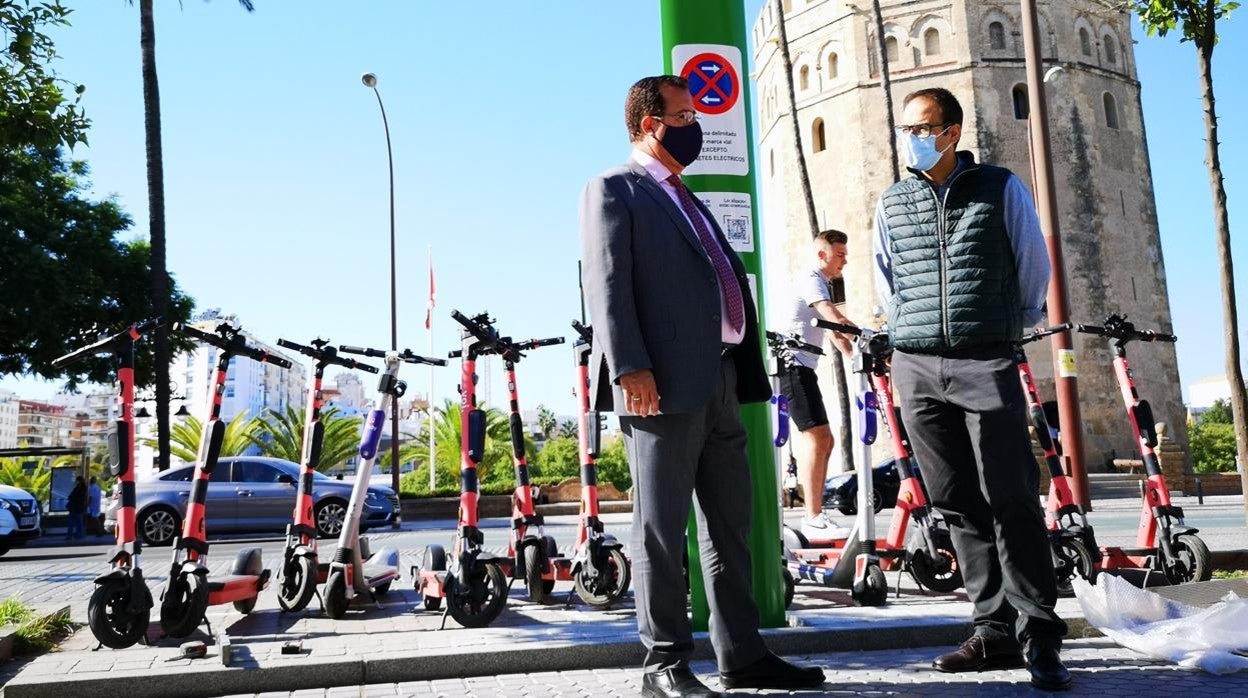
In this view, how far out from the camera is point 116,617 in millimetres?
4973

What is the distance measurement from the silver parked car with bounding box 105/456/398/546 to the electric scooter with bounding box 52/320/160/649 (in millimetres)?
12724

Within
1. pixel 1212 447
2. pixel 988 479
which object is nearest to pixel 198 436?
pixel 1212 447

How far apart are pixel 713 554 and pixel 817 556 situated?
2.99m

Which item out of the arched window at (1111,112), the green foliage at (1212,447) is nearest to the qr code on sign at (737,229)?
the arched window at (1111,112)

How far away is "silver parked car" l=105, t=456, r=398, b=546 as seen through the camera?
1791 cm

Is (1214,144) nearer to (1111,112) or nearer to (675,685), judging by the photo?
(675,685)

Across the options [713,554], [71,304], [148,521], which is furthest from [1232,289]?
[71,304]

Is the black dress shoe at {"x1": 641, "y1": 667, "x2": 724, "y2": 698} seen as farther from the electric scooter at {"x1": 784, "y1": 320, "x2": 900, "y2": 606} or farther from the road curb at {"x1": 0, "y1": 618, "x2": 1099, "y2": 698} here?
the electric scooter at {"x1": 784, "y1": 320, "x2": 900, "y2": 606}

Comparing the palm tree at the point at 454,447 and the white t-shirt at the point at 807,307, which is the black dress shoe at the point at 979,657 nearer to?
the white t-shirt at the point at 807,307

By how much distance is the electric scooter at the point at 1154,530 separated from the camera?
588 centimetres

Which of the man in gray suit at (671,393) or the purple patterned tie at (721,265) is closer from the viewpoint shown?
A: the man in gray suit at (671,393)

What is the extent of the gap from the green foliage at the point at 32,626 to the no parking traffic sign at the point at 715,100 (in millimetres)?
3859

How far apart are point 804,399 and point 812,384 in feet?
0.53

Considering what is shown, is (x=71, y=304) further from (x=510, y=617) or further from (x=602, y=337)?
(x=602, y=337)
